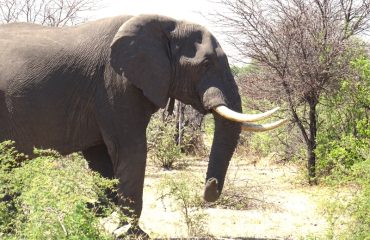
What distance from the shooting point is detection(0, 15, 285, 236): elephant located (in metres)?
6.82

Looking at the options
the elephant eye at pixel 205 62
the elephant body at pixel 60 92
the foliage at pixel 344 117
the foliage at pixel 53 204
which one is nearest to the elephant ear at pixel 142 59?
the elephant body at pixel 60 92

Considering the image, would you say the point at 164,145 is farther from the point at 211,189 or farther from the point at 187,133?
the point at 211,189

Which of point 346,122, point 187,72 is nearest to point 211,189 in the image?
point 187,72

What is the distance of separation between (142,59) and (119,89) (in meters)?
0.40

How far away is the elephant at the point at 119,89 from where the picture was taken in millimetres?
6816

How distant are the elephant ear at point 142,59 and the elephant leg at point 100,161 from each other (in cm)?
118

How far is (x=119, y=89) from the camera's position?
685 centimetres

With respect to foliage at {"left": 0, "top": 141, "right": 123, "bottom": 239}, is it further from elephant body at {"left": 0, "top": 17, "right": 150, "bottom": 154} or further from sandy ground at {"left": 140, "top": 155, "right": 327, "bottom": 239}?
elephant body at {"left": 0, "top": 17, "right": 150, "bottom": 154}

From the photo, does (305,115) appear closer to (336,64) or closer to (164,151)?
(336,64)

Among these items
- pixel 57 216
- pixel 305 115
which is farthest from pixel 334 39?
pixel 57 216

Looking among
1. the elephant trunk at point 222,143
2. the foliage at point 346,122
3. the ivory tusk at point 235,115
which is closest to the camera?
the ivory tusk at point 235,115

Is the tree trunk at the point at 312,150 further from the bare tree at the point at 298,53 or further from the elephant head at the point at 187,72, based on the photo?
the elephant head at the point at 187,72

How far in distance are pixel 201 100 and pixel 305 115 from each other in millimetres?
6905

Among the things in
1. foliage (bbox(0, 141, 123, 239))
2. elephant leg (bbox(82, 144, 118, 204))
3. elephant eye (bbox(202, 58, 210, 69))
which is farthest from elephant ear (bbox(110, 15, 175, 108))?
foliage (bbox(0, 141, 123, 239))
